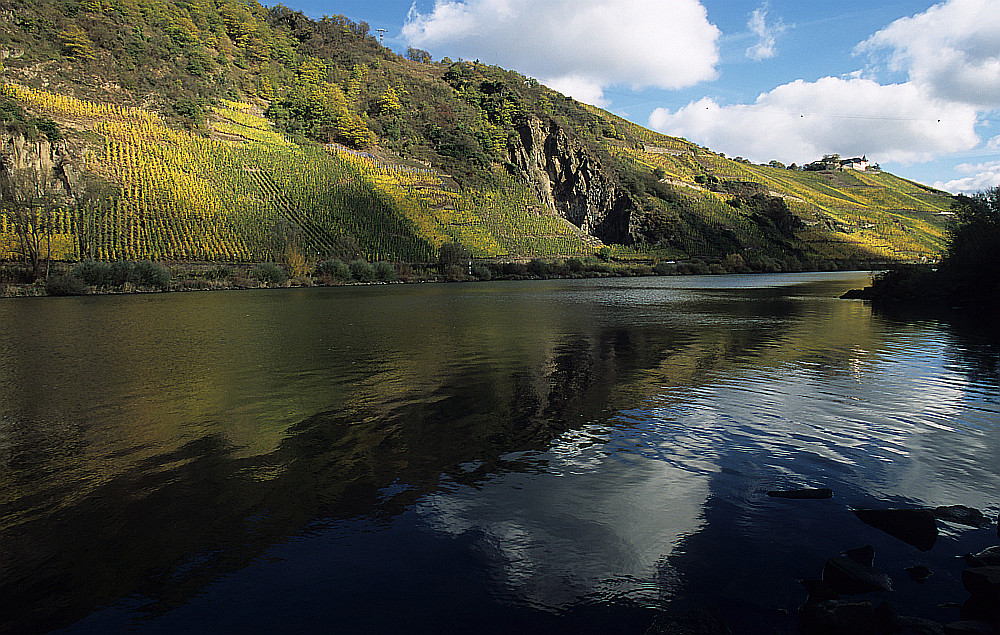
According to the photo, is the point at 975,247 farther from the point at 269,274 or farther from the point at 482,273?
the point at 482,273

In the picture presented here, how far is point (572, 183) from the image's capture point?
429 feet

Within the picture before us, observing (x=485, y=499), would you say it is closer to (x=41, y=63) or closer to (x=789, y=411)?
(x=789, y=411)

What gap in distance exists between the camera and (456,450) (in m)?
7.98

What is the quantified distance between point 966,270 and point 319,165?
296ft

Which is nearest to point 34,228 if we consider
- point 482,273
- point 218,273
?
point 218,273

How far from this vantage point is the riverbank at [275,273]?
4921 cm

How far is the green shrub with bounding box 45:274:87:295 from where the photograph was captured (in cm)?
4659

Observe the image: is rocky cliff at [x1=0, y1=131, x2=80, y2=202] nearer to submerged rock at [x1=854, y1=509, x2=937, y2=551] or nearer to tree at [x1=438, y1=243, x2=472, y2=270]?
tree at [x1=438, y1=243, x2=472, y2=270]

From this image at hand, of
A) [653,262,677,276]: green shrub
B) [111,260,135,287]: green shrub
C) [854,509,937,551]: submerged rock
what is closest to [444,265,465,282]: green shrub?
[111,260,135,287]: green shrub

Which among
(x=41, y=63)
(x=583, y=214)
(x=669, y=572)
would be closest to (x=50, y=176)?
(x=41, y=63)

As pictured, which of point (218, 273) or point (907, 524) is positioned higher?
point (218, 273)

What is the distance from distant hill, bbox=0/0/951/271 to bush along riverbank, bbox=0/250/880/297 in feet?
10.1

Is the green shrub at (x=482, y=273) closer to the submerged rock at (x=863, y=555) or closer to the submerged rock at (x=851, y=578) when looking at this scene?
the submerged rock at (x=863, y=555)

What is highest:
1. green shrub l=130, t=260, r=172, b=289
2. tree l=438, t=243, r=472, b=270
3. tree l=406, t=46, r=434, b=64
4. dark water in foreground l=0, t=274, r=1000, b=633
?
tree l=406, t=46, r=434, b=64
